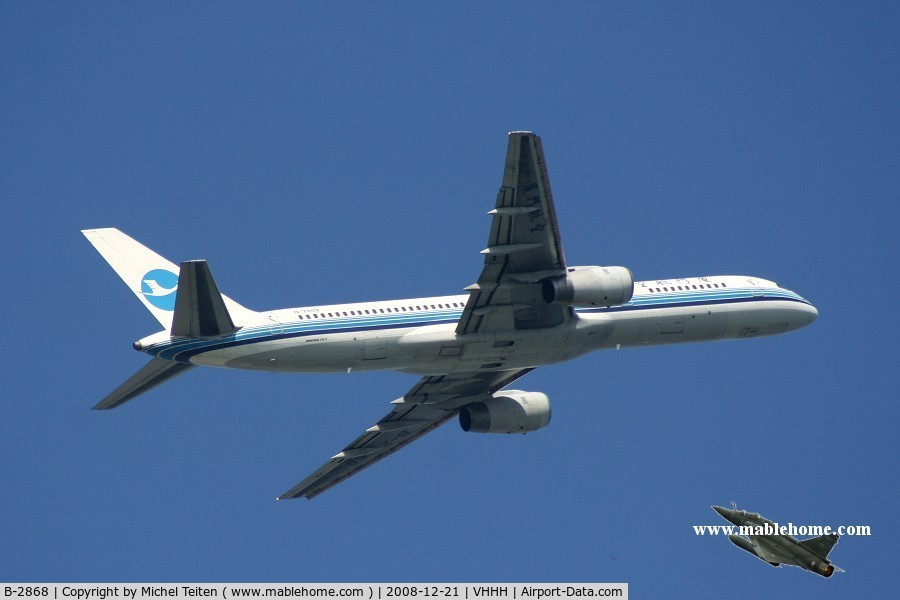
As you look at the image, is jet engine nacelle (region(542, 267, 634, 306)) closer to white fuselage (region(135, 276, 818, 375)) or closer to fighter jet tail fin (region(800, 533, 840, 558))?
white fuselage (region(135, 276, 818, 375))

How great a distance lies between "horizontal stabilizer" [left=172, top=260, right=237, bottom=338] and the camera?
177 feet

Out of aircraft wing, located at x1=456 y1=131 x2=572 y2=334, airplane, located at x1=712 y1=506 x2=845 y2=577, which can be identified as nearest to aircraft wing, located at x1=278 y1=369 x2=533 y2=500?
aircraft wing, located at x1=456 y1=131 x2=572 y2=334

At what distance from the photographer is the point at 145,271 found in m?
60.3

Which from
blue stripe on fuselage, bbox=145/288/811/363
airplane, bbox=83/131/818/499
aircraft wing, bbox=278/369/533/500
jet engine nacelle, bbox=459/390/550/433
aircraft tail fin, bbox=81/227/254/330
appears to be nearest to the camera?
airplane, bbox=83/131/818/499

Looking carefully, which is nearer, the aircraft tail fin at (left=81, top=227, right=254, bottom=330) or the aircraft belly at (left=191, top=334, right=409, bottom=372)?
the aircraft belly at (left=191, top=334, right=409, bottom=372)

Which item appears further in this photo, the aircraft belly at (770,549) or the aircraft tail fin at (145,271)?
the aircraft tail fin at (145,271)

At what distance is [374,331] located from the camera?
198ft

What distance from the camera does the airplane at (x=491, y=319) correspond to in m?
56.6

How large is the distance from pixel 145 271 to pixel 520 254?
1398 cm

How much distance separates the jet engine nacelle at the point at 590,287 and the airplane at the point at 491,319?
1.9 inches

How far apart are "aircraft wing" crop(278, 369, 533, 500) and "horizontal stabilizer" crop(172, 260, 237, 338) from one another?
13.6 m

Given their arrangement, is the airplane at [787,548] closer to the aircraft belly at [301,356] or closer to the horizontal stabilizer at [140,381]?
the aircraft belly at [301,356]

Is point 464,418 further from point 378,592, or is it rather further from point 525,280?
point 378,592

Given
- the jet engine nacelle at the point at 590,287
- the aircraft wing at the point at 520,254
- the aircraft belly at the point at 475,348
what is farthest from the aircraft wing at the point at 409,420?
the jet engine nacelle at the point at 590,287
